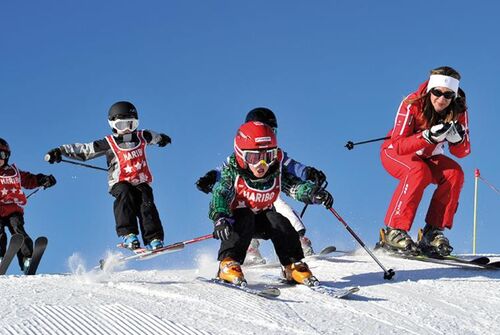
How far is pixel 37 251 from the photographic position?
24.9 feet

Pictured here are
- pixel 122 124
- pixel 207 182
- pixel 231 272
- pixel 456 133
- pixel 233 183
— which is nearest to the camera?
pixel 231 272

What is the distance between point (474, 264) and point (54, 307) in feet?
14.4

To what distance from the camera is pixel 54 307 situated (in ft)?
12.9

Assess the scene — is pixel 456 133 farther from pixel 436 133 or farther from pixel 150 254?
pixel 150 254

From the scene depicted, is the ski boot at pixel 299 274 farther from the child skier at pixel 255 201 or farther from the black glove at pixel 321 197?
the black glove at pixel 321 197

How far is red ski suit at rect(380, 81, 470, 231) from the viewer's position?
6688 mm

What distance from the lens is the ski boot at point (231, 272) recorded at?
4.98 meters

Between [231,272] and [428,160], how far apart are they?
2978 mm

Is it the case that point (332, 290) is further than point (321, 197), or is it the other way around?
point (321, 197)

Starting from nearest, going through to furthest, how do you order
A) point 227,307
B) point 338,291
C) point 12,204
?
point 227,307 → point 338,291 → point 12,204

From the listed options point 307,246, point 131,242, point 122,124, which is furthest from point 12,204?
point 307,246

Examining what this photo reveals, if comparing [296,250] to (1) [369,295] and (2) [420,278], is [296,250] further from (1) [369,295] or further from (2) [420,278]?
(2) [420,278]

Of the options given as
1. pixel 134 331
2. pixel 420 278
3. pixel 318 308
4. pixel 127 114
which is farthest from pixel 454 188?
pixel 134 331

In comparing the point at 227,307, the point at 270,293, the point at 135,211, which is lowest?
the point at 227,307
